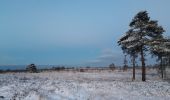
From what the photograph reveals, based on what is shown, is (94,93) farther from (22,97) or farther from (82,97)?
(22,97)

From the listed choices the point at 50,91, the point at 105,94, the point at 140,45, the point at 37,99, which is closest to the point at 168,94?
the point at 105,94

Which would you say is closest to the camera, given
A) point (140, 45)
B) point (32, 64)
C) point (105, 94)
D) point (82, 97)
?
point (82, 97)

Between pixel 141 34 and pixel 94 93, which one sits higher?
pixel 141 34

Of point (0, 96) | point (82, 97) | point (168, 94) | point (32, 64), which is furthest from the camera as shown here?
point (32, 64)

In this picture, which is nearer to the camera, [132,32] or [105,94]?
[105,94]

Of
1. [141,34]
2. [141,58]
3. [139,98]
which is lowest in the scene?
[139,98]

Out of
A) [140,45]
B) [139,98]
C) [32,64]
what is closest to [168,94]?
[139,98]

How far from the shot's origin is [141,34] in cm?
4262

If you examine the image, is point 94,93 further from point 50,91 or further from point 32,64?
point 32,64

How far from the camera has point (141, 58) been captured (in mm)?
43219

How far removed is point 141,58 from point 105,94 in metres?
22.6

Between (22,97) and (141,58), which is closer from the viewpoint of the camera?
(22,97)

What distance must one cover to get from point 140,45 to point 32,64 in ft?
194

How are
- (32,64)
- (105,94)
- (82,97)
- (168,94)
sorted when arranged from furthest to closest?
(32,64) < (168,94) < (105,94) < (82,97)
